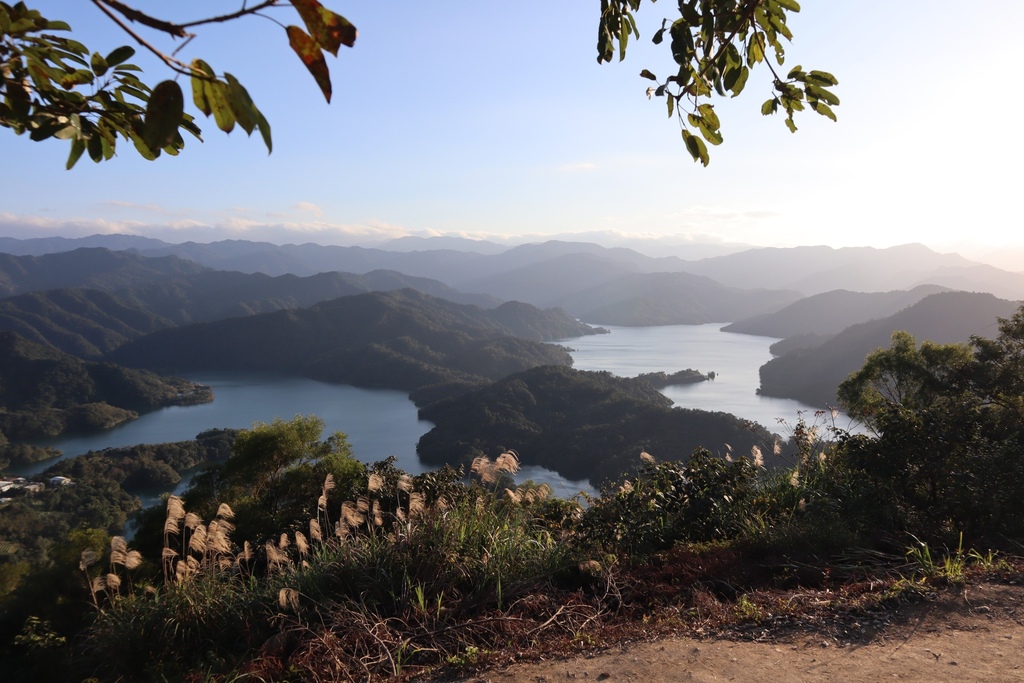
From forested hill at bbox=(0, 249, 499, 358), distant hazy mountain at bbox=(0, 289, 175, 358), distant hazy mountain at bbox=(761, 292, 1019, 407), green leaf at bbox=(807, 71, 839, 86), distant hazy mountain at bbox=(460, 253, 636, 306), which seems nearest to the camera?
green leaf at bbox=(807, 71, 839, 86)

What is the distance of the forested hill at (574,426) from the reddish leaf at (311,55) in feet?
78.9

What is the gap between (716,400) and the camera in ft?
141

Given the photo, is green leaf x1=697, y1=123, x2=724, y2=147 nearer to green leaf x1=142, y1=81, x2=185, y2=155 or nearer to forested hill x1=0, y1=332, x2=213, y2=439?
green leaf x1=142, y1=81, x2=185, y2=155

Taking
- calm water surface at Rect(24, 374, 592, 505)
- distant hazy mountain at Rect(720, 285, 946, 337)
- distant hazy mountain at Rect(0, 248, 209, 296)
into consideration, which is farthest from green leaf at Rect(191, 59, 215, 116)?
distant hazy mountain at Rect(0, 248, 209, 296)

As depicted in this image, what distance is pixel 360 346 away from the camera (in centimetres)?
6956

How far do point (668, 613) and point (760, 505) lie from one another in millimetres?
1712

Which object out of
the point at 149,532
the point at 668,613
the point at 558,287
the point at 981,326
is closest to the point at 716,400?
the point at 981,326

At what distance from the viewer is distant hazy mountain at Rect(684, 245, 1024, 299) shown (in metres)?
84.0

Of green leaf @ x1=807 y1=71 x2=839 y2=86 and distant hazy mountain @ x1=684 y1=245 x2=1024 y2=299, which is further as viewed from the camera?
distant hazy mountain @ x1=684 y1=245 x2=1024 y2=299

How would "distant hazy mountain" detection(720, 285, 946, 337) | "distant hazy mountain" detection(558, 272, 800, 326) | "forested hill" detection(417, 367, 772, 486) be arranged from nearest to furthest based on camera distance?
"forested hill" detection(417, 367, 772, 486) < "distant hazy mountain" detection(720, 285, 946, 337) < "distant hazy mountain" detection(558, 272, 800, 326)

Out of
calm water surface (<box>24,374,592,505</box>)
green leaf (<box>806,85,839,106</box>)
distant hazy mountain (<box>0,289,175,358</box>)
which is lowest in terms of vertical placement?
calm water surface (<box>24,374,592,505</box>)

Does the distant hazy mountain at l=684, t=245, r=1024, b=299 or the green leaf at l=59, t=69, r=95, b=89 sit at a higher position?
the distant hazy mountain at l=684, t=245, r=1024, b=299

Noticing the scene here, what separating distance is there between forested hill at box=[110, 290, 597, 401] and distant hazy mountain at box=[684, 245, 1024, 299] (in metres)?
59.0

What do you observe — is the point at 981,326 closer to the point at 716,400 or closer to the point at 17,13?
the point at 716,400
